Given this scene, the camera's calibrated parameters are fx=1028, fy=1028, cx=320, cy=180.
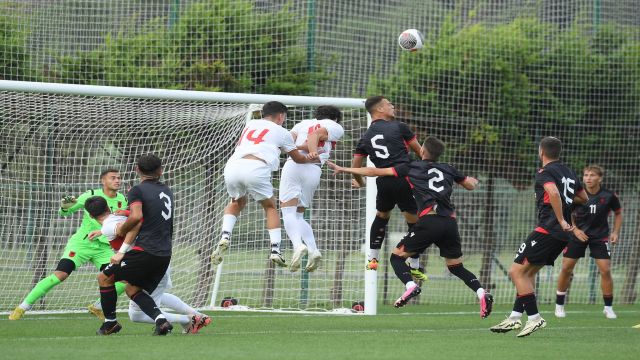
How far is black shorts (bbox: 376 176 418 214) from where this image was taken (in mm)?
12773

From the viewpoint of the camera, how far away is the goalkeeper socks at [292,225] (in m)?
12.9

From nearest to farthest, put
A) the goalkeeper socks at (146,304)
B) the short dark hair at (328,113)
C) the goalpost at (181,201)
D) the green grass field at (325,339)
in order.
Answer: the green grass field at (325,339) < the goalkeeper socks at (146,304) < the short dark hair at (328,113) < the goalpost at (181,201)

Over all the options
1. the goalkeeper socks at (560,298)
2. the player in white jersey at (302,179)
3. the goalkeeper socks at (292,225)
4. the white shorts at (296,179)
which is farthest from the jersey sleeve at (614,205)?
the goalkeeper socks at (292,225)

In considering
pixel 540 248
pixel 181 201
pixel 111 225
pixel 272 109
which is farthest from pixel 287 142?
→ pixel 181 201

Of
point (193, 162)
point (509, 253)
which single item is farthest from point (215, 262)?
point (509, 253)

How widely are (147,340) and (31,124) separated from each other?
581 cm

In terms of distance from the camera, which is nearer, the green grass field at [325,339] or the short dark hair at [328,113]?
the green grass field at [325,339]

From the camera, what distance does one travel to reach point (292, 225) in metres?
13.0

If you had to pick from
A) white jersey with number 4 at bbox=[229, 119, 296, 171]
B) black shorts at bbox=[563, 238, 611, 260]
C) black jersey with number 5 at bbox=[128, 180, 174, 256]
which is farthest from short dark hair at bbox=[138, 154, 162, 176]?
black shorts at bbox=[563, 238, 611, 260]

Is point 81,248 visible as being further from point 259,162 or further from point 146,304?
point 259,162

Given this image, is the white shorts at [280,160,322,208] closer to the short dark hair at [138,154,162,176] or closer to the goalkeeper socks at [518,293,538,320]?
the short dark hair at [138,154,162,176]

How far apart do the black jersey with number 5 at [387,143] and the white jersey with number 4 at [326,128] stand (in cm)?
47

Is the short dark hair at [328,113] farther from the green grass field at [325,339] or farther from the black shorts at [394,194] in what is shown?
the green grass field at [325,339]

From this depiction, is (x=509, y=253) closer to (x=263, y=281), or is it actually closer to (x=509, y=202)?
(x=509, y=202)
